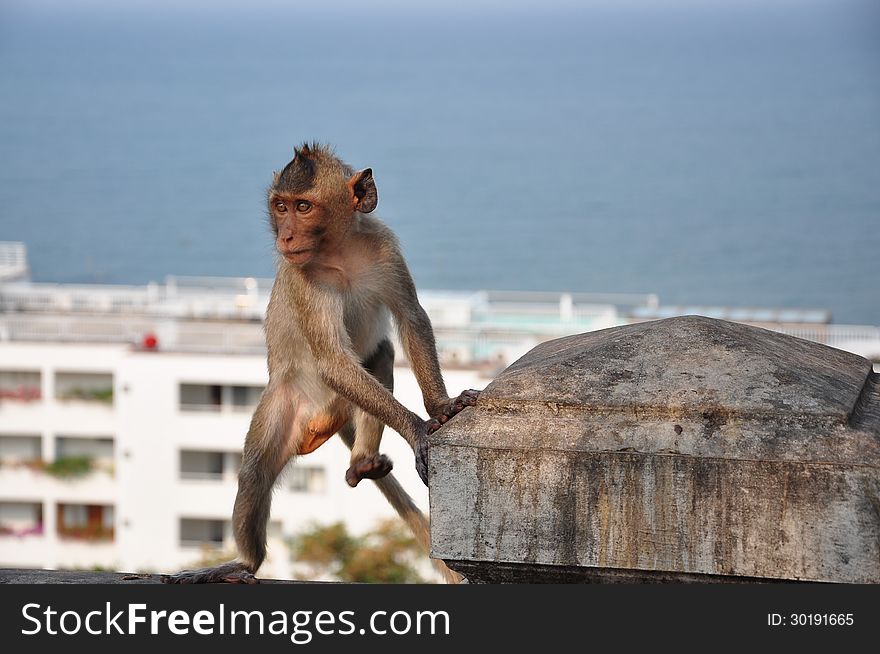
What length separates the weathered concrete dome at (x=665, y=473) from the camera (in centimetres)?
344

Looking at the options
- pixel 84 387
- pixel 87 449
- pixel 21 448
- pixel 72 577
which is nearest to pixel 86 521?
pixel 87 449

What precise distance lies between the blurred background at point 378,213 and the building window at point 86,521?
0.10 meters

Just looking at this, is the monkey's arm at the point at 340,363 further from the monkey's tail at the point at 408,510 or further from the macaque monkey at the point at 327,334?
the monkey's tail at the point at 408,510

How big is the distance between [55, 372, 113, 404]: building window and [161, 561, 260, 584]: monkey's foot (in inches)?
1627

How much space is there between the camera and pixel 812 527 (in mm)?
3432

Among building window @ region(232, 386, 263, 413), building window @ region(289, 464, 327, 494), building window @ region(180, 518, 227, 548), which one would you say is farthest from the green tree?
building window @ region(180, 518, 227, 548)

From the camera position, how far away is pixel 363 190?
18.1 ft

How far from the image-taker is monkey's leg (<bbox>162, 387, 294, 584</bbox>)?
17.4ft

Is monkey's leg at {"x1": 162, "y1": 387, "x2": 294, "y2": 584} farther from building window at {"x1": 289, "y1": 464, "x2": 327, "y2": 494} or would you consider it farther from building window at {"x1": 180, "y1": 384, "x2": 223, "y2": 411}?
building window at {"x1": 180, "y1": 384, "x2": 223, "y2": 411}

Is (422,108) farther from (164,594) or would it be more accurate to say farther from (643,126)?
(164,594)

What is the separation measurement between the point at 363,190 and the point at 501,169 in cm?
11477

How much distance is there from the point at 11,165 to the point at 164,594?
126 m

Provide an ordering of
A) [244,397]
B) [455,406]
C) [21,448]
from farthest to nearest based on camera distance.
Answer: [21,448]
[244,397]
[455,406]

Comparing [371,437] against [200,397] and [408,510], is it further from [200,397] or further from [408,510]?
[200,397]
